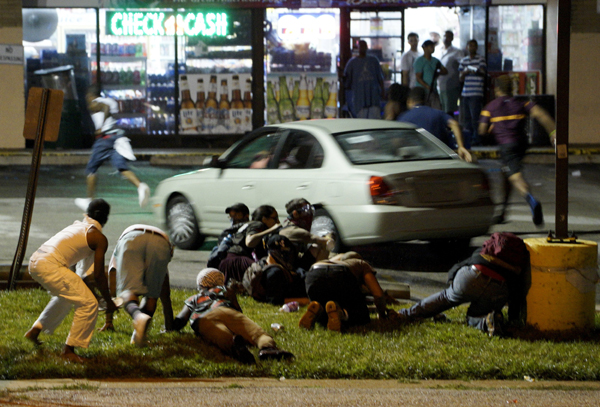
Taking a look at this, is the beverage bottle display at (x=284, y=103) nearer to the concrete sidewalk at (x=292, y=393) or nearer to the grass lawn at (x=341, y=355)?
the grass lawn at (x=341, y=355)

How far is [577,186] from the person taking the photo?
569 inches

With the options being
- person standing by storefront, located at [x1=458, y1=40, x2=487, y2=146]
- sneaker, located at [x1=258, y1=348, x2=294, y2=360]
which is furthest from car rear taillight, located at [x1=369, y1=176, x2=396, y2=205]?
person standing by storefront, located at [x1=458, y1=40, x2=487, y2=146]

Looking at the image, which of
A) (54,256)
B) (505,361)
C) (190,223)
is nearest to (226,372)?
(54,256)

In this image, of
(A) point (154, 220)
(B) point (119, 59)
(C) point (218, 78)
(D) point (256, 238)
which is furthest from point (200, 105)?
(D) point (256, 238)

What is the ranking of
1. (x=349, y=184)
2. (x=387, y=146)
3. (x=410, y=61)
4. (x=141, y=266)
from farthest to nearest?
(x=410, y=61), (x=387, y=146), (x=349, y=184), (x=141, y=266)

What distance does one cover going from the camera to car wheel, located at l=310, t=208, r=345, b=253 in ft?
28.0

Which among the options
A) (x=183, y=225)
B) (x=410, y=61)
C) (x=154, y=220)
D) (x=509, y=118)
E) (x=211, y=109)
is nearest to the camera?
(x=183, y=225)

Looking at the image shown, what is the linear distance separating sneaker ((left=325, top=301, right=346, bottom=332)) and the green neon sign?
1431 cm

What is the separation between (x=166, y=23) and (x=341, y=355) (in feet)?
49.7

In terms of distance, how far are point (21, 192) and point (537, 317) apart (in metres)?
9.99

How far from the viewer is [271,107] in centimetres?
2008

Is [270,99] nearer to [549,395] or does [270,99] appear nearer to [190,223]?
[190,223]

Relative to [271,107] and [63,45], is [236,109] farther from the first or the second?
[63,45]

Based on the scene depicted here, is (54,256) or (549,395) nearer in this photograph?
(549,395)
